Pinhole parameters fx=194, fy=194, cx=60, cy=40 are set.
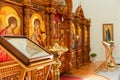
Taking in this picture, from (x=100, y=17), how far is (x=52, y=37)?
6.75 m

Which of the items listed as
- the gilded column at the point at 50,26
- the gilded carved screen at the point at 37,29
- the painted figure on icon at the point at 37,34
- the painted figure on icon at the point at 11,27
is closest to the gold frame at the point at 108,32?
the gilded column at the point at 50,26

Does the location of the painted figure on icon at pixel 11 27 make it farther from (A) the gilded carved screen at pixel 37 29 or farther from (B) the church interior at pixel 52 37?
(A) the gilded carved screen at pixel 37 29

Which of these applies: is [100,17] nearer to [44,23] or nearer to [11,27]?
[44,23]

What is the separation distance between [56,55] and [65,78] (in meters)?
2.73

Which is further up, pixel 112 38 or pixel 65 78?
pixel 112 38

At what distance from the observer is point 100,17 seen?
11.8 metres

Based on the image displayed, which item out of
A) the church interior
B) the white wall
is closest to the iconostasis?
the church interior

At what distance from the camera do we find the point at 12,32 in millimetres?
4180

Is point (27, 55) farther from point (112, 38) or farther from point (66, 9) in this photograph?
point (112, 38)

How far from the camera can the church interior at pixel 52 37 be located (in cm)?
202

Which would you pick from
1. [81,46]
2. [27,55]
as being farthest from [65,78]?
[27,55]

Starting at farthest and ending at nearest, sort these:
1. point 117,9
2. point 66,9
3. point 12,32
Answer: point 117,9
point 66,9
point 12,32

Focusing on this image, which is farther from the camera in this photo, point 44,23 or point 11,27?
point 44,23

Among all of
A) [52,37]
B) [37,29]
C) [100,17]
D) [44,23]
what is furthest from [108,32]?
[37,29]
